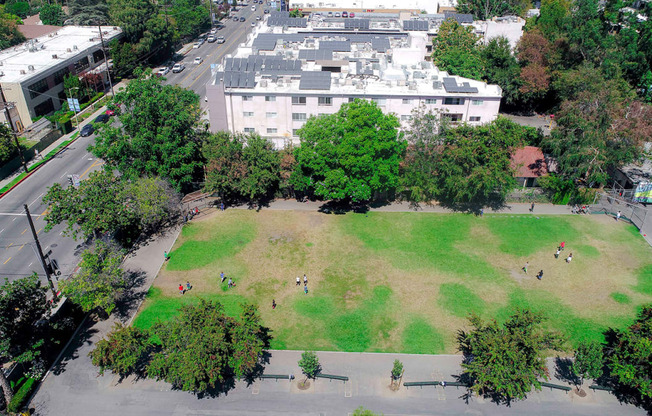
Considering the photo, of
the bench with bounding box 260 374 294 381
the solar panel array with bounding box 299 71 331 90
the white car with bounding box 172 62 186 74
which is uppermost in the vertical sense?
the solar panel array with bounding box 299 71 331 90

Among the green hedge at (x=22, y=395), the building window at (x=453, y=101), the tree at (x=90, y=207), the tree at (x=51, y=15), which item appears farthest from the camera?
the tree at (x=51, y=15)

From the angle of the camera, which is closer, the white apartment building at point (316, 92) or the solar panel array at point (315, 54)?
the white apartment building at point (316, 92)

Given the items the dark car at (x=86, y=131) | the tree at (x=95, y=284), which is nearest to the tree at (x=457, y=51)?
the dark car at (x=86, y=131)

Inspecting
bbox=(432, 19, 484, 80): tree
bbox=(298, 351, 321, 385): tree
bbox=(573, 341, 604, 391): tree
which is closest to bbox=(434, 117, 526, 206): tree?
bbox=(573, 341, 604, 391): tree

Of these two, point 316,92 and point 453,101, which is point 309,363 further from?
point 453,101

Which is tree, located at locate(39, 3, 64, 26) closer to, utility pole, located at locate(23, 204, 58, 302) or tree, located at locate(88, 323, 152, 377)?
utility pole, located at locate(23, 204, 58, 302)

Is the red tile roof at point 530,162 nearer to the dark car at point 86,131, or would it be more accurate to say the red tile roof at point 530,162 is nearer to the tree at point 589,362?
the tree at point 589,362

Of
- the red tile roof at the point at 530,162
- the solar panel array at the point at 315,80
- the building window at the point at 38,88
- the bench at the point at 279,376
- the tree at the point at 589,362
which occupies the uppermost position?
the solar panel array at the point at 315,80

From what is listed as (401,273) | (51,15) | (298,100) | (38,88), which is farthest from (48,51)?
(401,273)
